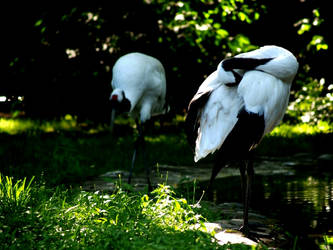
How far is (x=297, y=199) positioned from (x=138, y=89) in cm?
252

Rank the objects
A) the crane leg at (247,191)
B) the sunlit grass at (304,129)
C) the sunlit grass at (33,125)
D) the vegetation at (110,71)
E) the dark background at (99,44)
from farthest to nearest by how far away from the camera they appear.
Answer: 1. the sunlit grass at (33,125)
2. the sunlit grass at (304,129)
3. the dark background at (99,44)
4. the vegetation at (110,71)
5. the crane leg at (247,191)

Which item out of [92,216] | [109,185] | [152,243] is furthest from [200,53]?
[152,243]

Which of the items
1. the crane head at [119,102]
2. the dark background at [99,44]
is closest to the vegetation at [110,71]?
the dark background at [99,44]

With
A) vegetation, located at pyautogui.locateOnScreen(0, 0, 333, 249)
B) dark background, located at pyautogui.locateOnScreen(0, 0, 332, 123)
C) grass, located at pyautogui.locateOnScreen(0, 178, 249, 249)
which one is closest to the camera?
grass, located at pyautogui.locateOnScreen(0, 178, 249, 249)

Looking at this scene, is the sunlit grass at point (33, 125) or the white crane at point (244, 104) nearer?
the white crane at point (244, 104)

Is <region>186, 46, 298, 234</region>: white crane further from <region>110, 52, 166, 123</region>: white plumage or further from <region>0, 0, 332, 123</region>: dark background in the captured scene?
<region>0, 0, 332, 123</region>: dark background

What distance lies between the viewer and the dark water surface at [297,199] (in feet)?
12.9

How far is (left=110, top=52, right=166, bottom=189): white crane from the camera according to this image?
6.53 meters

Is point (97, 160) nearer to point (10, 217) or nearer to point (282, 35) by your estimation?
point (10, 217)

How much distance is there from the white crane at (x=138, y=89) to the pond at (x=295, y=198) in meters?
1.33

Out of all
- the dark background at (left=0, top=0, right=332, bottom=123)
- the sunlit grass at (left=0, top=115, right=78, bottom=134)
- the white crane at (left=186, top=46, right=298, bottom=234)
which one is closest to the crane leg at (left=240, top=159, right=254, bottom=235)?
the white crane at (left=186, top=46, right=298, bottom=234)

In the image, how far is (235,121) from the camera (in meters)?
3.85

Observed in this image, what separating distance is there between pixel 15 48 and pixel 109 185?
193 inches

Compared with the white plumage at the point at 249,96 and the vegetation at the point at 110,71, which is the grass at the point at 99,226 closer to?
the white plumage at the point at 249,96
